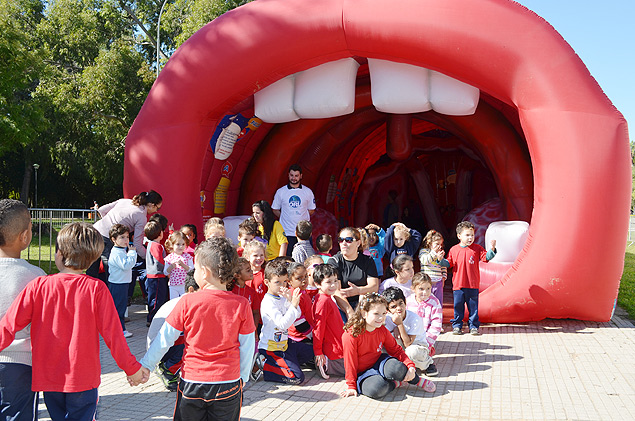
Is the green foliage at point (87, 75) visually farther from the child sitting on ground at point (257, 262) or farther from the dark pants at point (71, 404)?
the dark pants at point (71, 404)

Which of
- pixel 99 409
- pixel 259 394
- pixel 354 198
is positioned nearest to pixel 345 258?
pixel 259 394

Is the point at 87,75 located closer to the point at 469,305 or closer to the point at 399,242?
the point at 399,242

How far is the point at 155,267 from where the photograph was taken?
4469 millimetres

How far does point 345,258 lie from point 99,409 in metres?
1.86

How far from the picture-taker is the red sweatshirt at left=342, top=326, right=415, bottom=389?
3.16 metres

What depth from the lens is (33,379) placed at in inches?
77.1

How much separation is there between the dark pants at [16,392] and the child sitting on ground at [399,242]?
11.1 ft

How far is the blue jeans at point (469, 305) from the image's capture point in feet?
15.3

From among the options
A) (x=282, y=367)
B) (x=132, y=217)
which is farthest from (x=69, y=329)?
(x=132, y=217)

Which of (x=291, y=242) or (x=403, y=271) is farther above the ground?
(x=291, y=242)

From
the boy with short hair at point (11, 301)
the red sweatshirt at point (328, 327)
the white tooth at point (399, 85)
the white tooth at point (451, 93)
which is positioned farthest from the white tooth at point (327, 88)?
the boy with short hair at point (11, 301)

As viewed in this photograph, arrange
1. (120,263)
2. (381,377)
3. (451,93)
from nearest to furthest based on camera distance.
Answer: (381,377), (120,263), (451,93)

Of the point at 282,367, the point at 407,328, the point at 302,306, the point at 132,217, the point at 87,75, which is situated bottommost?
the point at 282,367

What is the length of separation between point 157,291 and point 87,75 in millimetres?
12492
